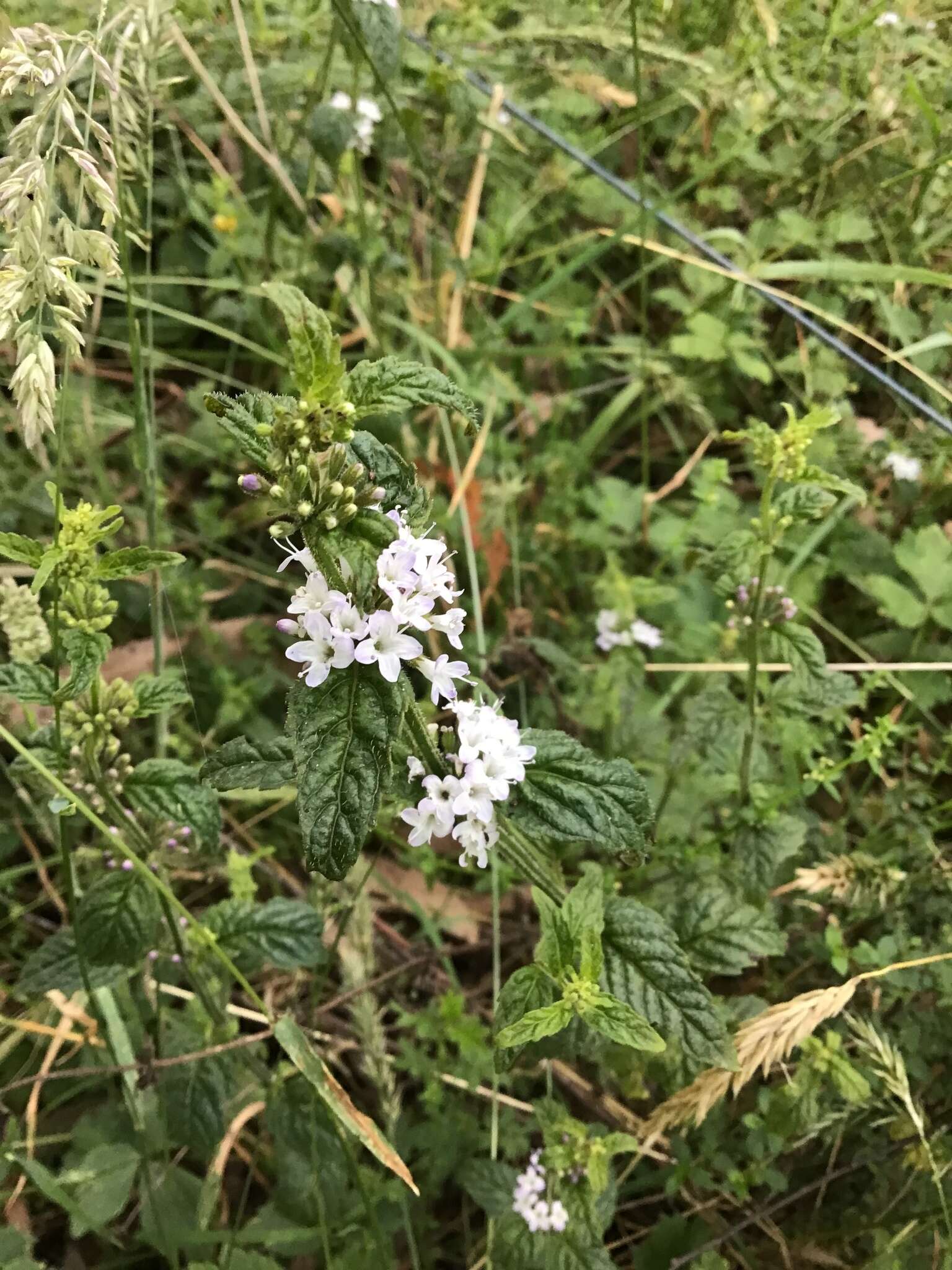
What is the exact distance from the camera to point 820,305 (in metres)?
2.70

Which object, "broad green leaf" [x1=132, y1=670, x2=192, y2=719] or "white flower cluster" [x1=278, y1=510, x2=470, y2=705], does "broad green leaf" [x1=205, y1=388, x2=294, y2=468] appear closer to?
"white flower cluster" [x1=278, y1=510, x2=470, y2=705]

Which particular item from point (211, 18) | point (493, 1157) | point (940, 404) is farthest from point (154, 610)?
point (940, 404)

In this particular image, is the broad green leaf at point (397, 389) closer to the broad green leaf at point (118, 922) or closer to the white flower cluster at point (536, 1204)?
the broad green leaf at point (118, 922)

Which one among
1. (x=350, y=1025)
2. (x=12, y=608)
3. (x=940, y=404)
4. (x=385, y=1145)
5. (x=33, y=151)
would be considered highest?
(x=33, y=151)

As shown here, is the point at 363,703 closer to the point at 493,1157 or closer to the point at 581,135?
the point at 493,1157

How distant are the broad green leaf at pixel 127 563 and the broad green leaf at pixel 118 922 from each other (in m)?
0.47

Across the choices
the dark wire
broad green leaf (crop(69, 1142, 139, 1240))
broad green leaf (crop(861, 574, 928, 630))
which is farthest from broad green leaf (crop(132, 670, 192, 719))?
broad green leaf (crop(861, 574, 928, 630))

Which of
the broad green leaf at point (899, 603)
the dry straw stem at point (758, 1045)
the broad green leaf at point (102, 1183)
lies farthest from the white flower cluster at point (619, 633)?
the broad green leaf at point (102, 1183)

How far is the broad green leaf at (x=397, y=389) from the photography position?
0.94 meters

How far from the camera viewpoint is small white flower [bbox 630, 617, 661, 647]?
219 cm

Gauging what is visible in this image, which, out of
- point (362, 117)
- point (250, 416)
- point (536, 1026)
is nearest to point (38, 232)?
point (250, 416)

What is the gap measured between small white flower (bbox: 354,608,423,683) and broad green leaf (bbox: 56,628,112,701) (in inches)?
15.4

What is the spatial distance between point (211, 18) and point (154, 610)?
178 centimetres

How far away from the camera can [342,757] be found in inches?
36.6
